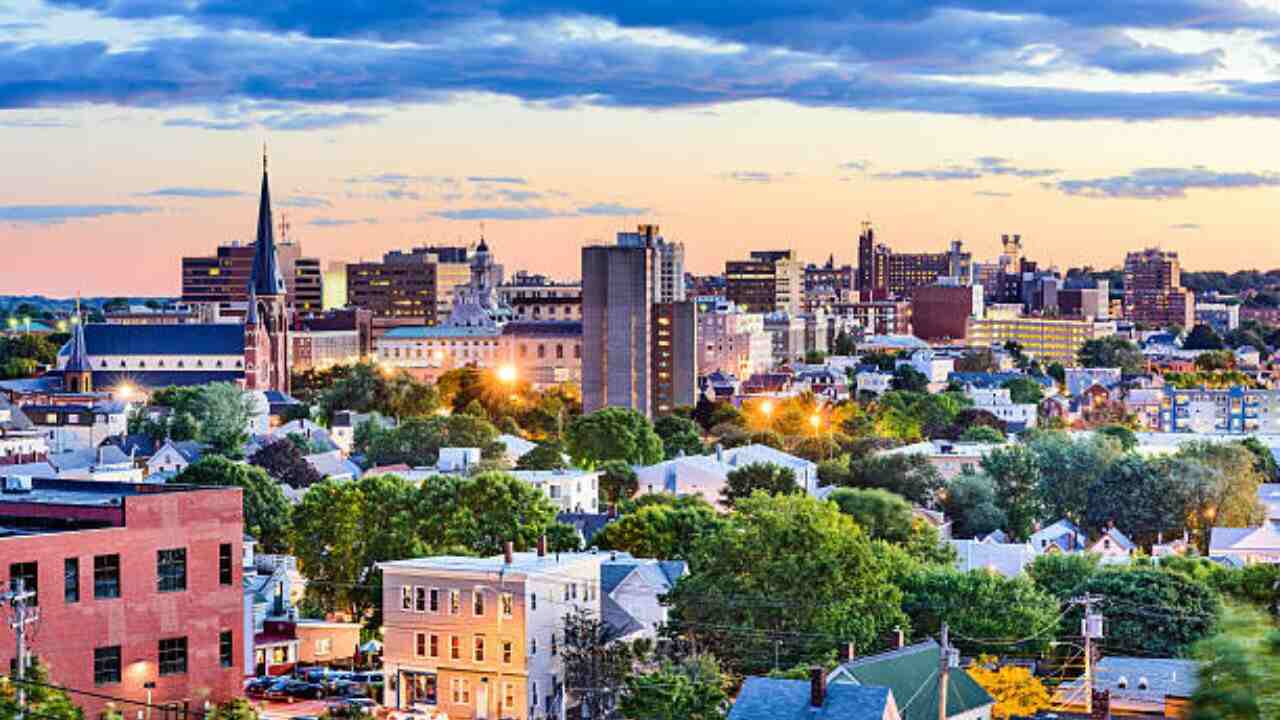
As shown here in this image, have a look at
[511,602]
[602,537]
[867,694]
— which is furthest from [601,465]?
[867,694]

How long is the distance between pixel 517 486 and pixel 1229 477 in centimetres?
5750

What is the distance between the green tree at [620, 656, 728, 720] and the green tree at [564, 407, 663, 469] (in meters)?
82.2

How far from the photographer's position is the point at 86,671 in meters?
46.2

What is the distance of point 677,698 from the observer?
50.9m

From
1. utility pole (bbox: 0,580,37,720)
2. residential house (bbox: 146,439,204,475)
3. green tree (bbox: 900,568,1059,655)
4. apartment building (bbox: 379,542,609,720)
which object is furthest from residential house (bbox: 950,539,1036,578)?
residential house (bbox: 146,439,204,475)

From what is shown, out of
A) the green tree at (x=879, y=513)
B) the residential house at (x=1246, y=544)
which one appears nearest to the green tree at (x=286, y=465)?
the green tree at (x=879, y=513)

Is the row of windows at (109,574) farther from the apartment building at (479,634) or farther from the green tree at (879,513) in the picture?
the green tree at (879,513)

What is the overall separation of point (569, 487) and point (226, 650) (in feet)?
198

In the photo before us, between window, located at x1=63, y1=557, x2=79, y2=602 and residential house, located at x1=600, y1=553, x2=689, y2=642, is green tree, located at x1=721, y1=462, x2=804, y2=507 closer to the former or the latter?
residential house, located at x1=600, y1=553, x2=689, y2=642

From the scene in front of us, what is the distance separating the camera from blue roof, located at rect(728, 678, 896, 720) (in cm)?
3991

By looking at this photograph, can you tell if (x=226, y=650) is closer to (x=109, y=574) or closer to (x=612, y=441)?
(x=109, y=574)

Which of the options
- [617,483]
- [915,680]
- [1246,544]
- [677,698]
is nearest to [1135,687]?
[915,680]

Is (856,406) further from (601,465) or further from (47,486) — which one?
(47,486)

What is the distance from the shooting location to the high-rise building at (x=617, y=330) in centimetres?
19575
